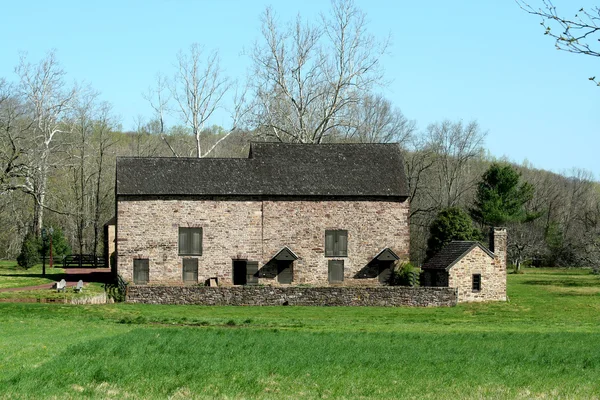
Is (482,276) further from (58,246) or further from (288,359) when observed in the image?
(58,246)

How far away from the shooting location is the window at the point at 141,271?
4953 cm

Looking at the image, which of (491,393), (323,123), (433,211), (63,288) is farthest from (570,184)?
(491,393)

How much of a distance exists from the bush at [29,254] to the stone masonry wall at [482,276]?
29033 mm

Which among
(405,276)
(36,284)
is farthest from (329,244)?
(36,284)

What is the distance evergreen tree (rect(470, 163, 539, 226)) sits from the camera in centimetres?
8225

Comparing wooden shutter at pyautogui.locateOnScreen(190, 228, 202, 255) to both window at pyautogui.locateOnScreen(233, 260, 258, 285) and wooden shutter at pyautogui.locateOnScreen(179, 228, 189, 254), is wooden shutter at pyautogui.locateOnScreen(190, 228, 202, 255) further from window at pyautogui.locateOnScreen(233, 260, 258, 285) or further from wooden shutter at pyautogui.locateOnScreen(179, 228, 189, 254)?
window at pyautogui.locateOnScreen(233, 260, 258, 285)

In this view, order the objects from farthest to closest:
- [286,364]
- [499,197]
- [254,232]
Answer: [499,197], [254,232], [286,364]

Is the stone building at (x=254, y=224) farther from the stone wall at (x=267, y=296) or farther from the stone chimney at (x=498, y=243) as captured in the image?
the stone wall at (x=267, y=296)

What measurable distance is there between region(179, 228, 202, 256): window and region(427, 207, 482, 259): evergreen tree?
21.5 m

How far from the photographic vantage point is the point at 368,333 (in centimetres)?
2814

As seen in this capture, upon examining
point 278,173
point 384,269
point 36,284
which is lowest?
point 36,284

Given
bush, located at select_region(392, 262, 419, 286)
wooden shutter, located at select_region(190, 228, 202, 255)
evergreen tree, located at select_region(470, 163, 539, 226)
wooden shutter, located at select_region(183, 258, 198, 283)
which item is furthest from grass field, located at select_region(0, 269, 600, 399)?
evergreen tree, located at select_region(470, 163, 539, 226)

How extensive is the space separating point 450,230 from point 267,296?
83.6 ft

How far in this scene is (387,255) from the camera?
2014 inches
